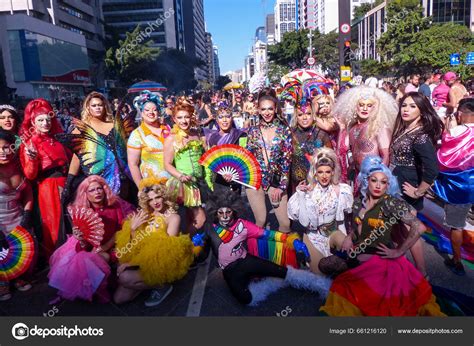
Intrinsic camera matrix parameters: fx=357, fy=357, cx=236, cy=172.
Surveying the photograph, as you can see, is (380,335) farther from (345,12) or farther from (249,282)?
(345,12)

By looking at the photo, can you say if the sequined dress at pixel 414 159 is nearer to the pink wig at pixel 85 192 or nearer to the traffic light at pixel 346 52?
the pink wig at pixel 85 192

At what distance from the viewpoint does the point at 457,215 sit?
144 inches

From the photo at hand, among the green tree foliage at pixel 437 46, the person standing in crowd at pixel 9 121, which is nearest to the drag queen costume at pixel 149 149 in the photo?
the person standing in crowd at pixel 9 121

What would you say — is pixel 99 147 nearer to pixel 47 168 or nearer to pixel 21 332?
pixel 47 168

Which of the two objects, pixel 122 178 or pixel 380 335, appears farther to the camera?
pixel 122 178

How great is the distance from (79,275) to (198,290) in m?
1.11

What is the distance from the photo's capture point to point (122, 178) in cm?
431

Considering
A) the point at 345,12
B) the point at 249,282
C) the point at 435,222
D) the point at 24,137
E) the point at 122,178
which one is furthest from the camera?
the point at 345,12

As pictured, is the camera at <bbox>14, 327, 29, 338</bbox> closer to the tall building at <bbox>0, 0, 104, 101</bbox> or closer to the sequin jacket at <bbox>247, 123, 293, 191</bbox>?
the sequin jacket at <bbox>247, 123, 293, 191</bbox>

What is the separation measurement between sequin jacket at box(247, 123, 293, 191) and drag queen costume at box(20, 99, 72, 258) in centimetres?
218

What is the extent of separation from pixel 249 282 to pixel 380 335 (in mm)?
1418

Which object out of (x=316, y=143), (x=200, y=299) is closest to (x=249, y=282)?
(x=200, y=299)

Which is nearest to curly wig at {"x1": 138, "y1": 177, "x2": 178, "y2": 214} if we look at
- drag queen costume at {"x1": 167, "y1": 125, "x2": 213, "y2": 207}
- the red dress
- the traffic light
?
drag queen costume at {"x1": 167, "y1": 125, "x2": 213, "y2": 207}

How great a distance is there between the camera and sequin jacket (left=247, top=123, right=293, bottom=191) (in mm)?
3887
